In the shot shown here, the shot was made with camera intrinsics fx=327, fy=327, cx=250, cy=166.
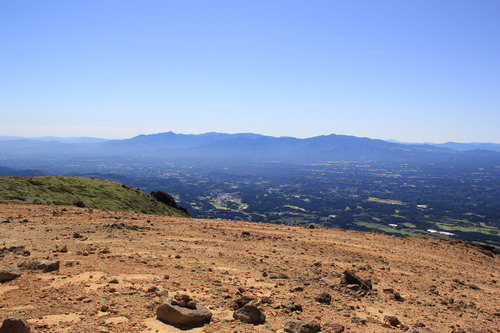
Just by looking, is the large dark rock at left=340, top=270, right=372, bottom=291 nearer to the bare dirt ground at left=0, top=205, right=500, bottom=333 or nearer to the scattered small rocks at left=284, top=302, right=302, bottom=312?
the bare dirt ground at left=0, top=205, right=500, bottom=333

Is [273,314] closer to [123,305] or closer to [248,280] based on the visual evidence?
[248,280]

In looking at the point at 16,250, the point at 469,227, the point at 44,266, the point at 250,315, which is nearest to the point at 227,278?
the point at 250,315

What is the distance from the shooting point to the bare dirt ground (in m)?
7.59

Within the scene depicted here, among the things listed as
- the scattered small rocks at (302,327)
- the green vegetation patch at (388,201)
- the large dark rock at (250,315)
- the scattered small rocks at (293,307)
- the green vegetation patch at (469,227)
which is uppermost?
the large dark rock at (250,315)

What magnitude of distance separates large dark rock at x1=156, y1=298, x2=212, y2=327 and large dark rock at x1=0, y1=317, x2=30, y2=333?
8.11 feet

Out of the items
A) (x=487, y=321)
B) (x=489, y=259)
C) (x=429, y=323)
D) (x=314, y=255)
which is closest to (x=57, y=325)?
(x=429, y=323)

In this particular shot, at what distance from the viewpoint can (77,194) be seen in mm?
29734

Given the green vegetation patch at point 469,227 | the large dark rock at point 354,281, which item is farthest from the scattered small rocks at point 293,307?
the green vegetation patch at point 469,227

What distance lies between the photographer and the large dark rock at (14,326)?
5.86 meters

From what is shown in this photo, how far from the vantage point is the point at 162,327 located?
22.7 feet

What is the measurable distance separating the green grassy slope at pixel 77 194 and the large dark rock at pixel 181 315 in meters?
21.2

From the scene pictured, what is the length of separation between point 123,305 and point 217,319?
2.29 meters

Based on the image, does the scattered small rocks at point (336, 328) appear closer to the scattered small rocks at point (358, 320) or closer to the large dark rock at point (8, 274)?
the scattered small rocks at point (358, 320)

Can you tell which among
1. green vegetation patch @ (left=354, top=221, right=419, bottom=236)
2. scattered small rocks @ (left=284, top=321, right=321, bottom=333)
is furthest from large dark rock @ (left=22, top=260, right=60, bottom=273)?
green vegetation patch @ (left=354, top=221, right=419, bottom=236)
